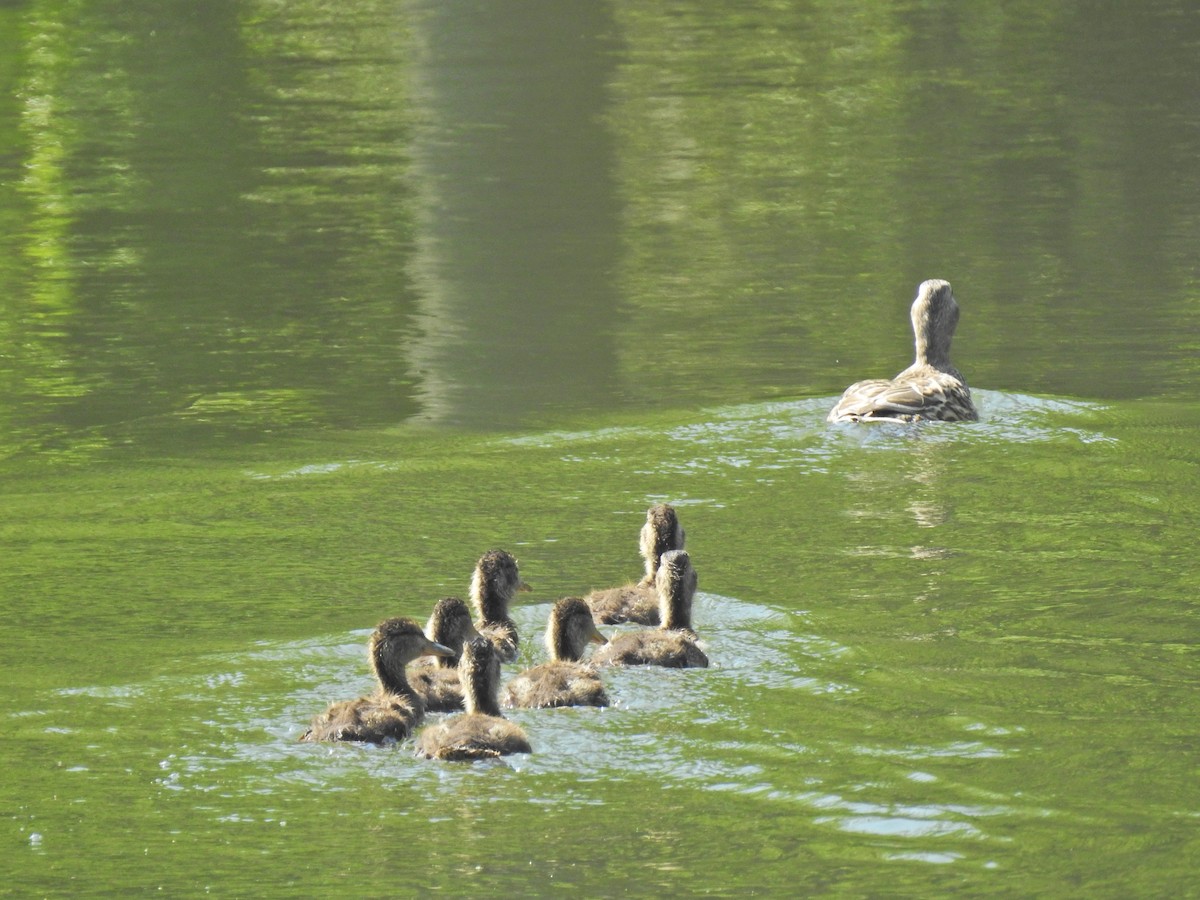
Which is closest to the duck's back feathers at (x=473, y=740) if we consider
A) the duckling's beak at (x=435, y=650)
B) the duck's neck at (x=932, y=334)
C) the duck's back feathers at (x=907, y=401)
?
the duckling's beak at (x=435, y=650)

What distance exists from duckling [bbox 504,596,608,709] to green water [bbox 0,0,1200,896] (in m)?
0.09

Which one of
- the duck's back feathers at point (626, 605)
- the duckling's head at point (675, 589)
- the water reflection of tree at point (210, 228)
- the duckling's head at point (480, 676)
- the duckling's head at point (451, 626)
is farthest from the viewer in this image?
the water reflection of tree at point (210, 228)

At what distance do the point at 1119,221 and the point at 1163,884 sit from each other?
41.5 feet

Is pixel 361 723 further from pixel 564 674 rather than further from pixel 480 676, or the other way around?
pixel 564 674

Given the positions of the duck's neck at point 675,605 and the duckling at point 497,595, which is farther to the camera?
the duckling at point 497,595

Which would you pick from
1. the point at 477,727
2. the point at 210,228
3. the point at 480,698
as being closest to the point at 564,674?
the point at 480,698

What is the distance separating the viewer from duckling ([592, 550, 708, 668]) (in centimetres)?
811

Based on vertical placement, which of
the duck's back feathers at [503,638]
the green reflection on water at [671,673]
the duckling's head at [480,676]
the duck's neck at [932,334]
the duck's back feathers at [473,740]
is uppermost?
the duck's neck at [932,334]

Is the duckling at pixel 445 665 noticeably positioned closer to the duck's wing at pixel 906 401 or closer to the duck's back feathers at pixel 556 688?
the duck's back feathers at pixel 556 688

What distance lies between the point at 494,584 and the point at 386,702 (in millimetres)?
1243

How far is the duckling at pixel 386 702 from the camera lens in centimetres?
727

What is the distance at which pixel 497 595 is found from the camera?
8.71 meters

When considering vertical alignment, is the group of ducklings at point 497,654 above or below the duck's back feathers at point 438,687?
above

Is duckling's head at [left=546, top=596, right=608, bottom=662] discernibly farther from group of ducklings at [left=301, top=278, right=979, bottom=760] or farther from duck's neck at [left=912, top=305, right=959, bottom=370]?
duck's neck at [left=912, top=305, right=959, bottom=370]
